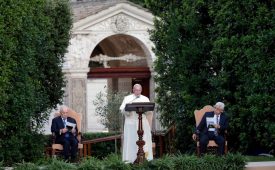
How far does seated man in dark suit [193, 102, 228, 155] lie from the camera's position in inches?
775

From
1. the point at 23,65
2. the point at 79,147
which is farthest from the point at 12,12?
the point at 79,147

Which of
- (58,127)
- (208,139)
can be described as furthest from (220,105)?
(58,127)

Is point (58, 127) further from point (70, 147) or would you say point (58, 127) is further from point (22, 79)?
point (22, 79)

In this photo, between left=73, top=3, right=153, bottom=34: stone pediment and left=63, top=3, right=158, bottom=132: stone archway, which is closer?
left=63, top=3, right=158, bottom=132: stone archway

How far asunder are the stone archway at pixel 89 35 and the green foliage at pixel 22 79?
812 cm

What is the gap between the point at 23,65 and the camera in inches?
789

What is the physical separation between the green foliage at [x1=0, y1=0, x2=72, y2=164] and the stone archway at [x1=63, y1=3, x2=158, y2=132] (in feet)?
26.6

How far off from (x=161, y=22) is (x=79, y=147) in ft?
17.5

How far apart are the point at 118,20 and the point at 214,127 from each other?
13.1 meters

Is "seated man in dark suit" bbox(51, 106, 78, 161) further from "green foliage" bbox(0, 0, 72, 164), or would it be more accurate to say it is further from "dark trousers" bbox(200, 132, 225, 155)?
"dark trousers" bbox(200, 132, 225, 155)

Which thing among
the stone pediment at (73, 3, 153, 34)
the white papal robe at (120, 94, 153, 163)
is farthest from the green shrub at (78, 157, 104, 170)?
the stone pediment at (73, 3, 153, 34)

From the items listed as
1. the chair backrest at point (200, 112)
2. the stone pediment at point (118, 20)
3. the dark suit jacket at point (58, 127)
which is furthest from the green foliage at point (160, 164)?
the stone pediment at point (118, 20)

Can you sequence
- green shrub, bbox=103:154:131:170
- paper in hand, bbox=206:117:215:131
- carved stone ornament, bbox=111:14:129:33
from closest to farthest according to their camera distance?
green shrub, bbox=103:154:131:170, paper in hand, bbox=206:117:215:131, carved stone ornament, bbox=111:14:129:33

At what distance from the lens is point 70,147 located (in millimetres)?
20234
